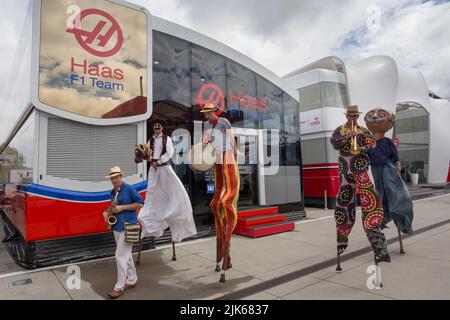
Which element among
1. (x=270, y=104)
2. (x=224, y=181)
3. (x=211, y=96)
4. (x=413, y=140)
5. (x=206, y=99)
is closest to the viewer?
(x=224, y=181)

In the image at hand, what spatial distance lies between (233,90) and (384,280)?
5863 millimetres

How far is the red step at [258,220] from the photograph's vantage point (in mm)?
7177

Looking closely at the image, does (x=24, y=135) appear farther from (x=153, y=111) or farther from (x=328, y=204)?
(x=328, y=204)

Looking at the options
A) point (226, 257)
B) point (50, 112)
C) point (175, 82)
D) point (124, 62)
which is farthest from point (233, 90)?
point (226, 257)

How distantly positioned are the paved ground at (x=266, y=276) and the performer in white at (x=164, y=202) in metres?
0.59

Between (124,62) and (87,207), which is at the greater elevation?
(124,62)

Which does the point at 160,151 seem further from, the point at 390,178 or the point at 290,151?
the point at 290,151

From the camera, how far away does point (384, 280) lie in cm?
397

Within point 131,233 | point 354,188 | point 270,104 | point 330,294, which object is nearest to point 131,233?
point 131,233

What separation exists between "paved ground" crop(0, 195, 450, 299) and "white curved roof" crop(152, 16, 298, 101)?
Result: 16.0 feet

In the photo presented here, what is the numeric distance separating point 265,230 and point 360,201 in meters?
2.93

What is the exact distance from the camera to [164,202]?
5.16 metres

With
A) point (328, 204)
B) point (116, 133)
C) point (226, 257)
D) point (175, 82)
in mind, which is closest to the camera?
point (226, 257)

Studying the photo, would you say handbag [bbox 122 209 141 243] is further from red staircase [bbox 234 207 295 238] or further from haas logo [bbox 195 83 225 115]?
haas logo [bbox 195 83 225 115]
